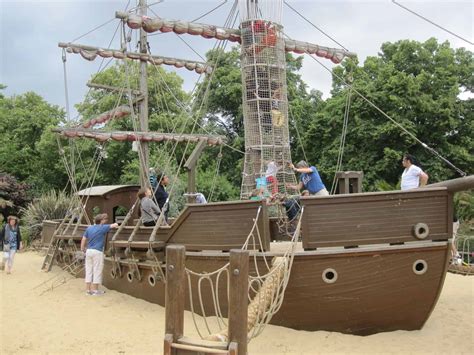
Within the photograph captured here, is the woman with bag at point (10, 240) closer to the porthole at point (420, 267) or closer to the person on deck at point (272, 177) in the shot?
the person on deck at point (272, 177)

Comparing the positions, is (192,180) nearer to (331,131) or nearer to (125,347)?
(125,347)

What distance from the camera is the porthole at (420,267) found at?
569 centimetres

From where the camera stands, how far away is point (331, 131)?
20.4 meters

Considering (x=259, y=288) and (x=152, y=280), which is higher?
(x=259, y=288)

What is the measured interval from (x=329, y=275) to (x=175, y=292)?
217 cm

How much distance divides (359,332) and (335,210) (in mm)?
1570

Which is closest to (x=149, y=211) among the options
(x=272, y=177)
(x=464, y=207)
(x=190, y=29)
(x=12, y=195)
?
Result: (x=272, y=177)

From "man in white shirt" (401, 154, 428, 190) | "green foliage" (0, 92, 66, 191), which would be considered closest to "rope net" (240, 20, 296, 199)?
"man in white shirt" (401, 154, 428, 190)

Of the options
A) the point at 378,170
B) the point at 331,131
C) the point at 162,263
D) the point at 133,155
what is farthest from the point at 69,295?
the point at 133,155

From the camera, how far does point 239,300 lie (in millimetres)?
4273

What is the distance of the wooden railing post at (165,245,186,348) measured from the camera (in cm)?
437

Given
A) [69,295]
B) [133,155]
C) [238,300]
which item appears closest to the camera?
[238,300]

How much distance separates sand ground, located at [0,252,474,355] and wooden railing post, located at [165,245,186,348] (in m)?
1.63

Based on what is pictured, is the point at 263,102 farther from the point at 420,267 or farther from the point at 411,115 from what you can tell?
the point at 411,115
